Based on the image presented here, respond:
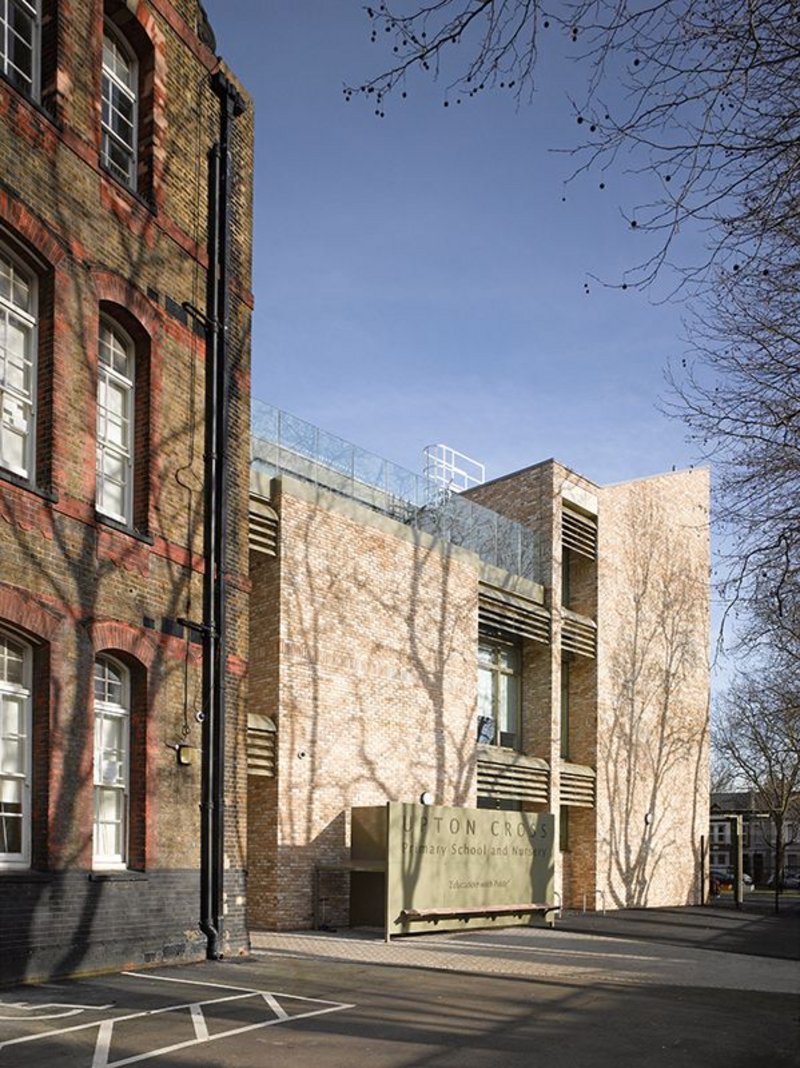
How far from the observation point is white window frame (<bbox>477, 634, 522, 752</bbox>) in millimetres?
29656

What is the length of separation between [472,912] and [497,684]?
835 centimetres

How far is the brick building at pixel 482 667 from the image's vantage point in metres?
22.4

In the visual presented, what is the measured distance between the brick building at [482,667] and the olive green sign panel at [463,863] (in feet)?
6.74

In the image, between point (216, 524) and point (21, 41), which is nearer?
point (21, 41)

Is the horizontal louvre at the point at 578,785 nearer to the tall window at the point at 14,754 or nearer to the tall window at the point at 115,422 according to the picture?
the tall window at the point at 115,422

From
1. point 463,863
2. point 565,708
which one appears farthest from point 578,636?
point 463,863

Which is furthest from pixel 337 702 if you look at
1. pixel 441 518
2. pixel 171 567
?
pixel 171 567

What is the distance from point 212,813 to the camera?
630 inches

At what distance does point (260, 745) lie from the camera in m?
21.6

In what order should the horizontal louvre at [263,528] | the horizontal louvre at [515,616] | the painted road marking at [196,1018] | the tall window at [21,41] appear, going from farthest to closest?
the horizontal louvre at [515,616] < the horizontal louvre at [263,528] < the tall window at [21,41] < the painted road marking at [196,1018]

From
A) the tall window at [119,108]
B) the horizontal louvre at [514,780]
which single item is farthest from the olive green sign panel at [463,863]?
the tall window at [119,108]

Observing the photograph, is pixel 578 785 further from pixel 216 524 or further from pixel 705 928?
pixel 216 524

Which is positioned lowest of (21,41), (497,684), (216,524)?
(497,684)

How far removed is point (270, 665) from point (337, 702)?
188cm
